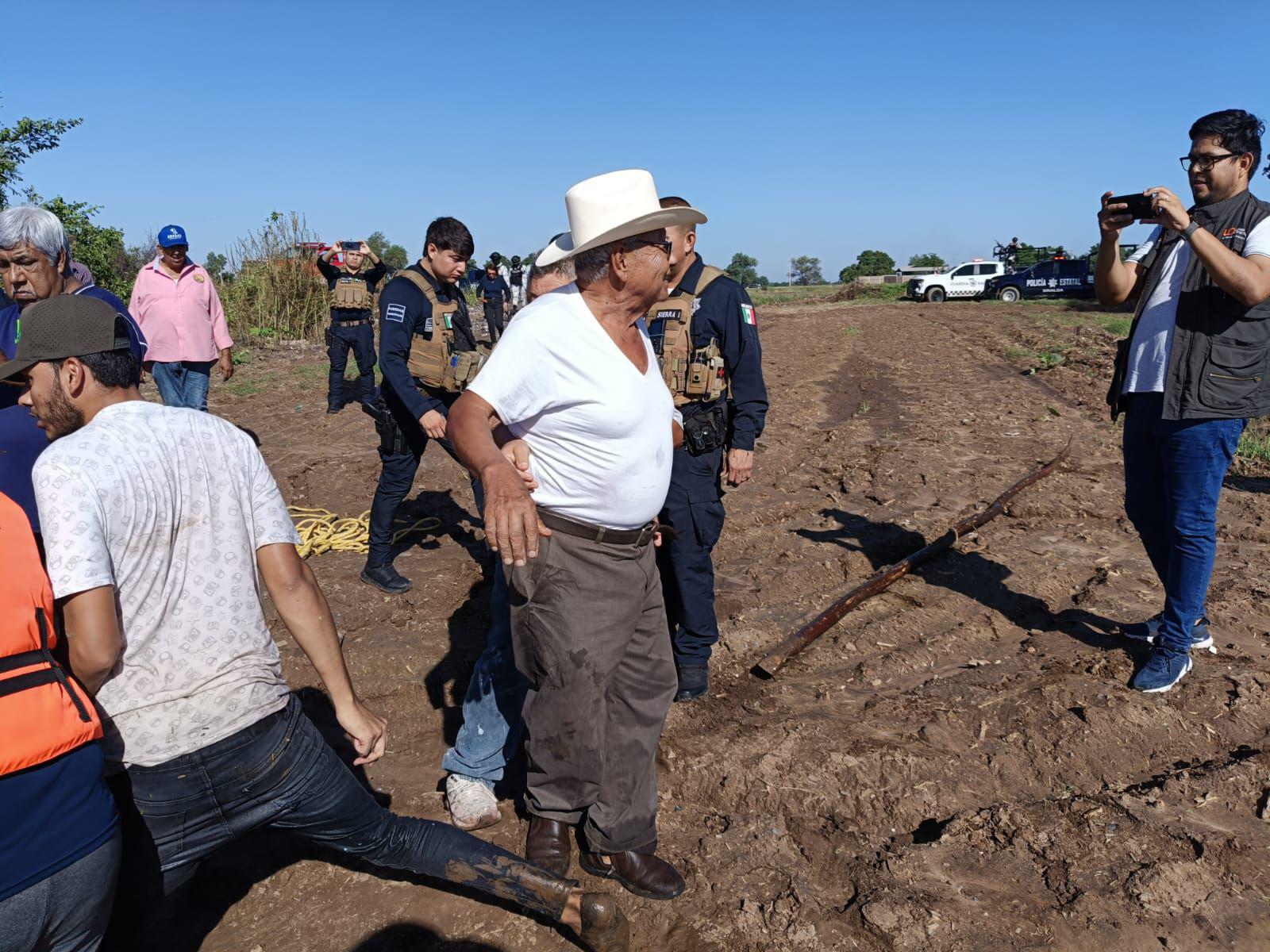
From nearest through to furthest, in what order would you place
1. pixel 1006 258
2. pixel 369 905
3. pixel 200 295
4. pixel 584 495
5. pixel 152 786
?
pixel 152 786, pixel 584 495, pixel 369 905, pixel 200 295, pixel 1006 258

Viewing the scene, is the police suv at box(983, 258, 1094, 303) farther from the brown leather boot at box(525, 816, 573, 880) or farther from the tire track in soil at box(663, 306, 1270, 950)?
the brown leather boot at box(525, 816, 573, 880)

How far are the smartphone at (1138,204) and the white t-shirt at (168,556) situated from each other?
345 centimetres

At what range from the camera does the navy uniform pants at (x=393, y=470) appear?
5141mm

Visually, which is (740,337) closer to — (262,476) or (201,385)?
(262,476)

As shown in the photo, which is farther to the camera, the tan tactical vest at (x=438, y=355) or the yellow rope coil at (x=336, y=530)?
the yellow rope coil at (x=336, y=530)

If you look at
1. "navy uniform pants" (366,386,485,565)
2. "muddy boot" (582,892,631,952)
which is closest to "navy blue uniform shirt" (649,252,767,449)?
"navy uniform pants" (366,386,485,565)

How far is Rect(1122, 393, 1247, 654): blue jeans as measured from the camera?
3.69m

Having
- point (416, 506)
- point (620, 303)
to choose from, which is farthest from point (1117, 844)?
point (416, 506)

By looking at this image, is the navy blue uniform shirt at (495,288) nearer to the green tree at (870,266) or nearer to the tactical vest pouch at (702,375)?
the tactical vest pouch at (702,375)

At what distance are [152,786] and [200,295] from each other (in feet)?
18.4

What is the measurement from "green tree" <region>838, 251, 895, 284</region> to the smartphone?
204 feet

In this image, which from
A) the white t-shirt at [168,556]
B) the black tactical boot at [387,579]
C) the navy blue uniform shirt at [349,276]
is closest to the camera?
the white t-shirt at [168,556]

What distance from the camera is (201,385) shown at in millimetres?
6918

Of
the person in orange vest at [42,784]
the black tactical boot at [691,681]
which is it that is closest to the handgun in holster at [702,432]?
the black tactical boot at [691,681]
